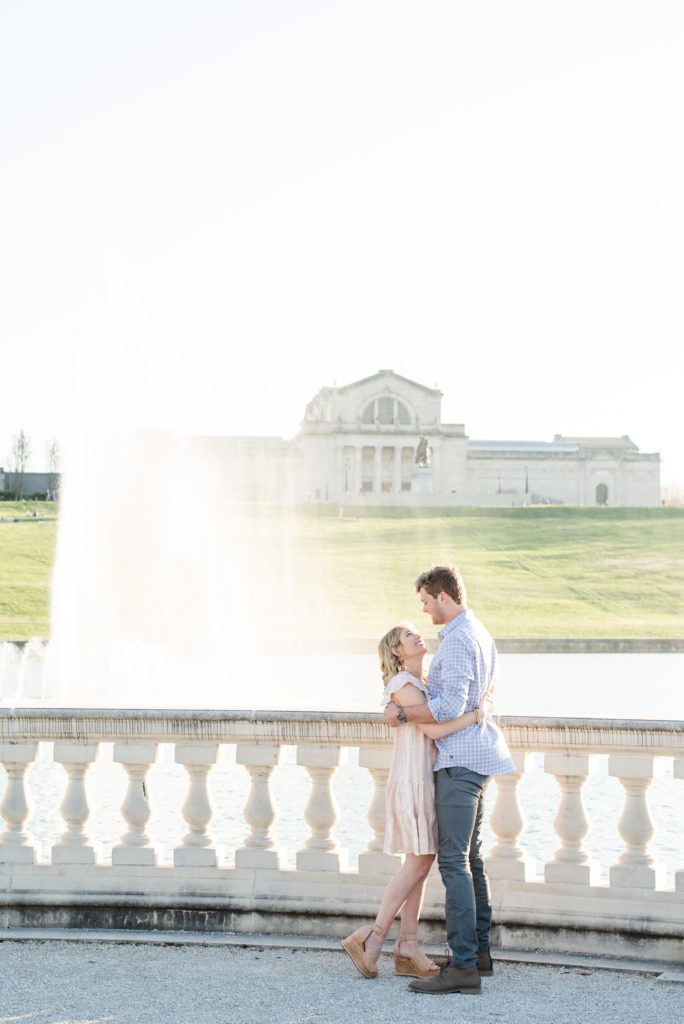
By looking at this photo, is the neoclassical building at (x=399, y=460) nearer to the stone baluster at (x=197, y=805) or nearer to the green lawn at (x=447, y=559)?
the green lawn at (x=447, y=559)

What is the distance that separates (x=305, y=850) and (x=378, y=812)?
0.41m

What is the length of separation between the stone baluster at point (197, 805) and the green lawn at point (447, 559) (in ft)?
89.4

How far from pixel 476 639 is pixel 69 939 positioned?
241 centimetres

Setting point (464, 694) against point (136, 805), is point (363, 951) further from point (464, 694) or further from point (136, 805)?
point (136, 805)

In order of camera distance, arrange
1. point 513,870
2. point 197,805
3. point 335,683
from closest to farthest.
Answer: point 513,870 < point 197,805 < point 335,683

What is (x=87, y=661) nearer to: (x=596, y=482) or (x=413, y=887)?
(x=413, y=887)

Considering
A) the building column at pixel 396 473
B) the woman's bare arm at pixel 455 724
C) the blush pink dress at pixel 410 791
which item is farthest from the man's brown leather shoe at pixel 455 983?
the building column at pixel 396 473

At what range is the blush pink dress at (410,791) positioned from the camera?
5.25 m

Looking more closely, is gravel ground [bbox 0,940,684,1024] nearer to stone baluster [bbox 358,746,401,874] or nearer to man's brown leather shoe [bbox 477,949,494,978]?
man's brown leather shoe [bbox 477,949,494,978]

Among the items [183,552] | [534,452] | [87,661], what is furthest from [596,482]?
[87,661]

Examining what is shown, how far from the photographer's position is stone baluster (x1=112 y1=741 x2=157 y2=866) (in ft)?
19.6

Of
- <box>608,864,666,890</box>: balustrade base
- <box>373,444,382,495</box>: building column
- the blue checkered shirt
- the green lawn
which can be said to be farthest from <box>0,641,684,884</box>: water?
<box>373,444,382,495</box>: building column

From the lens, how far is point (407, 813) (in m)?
5.26

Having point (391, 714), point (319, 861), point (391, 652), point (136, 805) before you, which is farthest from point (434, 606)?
point (136, 805)
